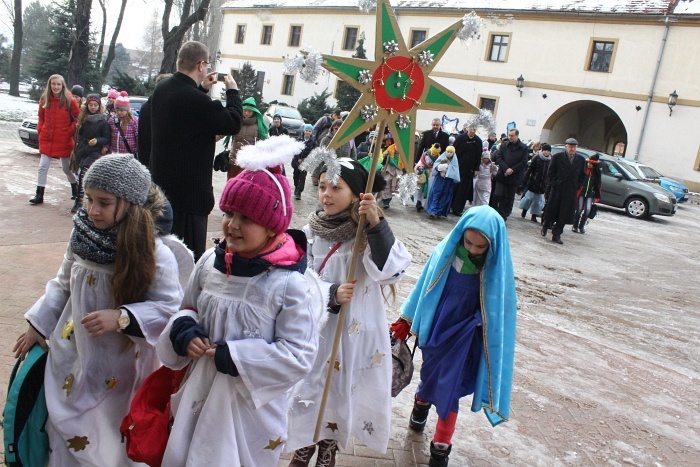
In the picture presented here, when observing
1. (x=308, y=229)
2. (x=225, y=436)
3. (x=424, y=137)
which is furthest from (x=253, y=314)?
(x=424, y=137)

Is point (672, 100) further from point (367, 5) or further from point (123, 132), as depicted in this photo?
point (367, 5)

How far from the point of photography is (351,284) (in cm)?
296

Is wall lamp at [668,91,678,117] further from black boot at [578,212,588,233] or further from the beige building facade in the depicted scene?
black boot at [578,212,588,233]

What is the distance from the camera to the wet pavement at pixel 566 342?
4.09 meters

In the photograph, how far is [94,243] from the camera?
2.47 metres

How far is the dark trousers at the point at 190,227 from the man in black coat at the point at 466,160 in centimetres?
956

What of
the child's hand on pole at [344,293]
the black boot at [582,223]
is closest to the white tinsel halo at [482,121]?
the child's hand on pole at [344,293]

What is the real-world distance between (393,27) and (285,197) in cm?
110

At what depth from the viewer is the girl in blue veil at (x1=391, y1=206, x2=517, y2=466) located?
3.43 metres

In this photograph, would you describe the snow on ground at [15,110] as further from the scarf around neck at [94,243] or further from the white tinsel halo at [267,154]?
the white tinsel halo at [267,154]

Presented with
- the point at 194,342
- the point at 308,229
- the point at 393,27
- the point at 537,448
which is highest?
the point at 393,27

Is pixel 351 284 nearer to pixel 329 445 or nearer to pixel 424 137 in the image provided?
pixel 329 445

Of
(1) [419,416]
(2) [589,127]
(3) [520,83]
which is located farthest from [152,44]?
(1) [419,416]

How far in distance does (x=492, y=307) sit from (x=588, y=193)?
34.4 feet
